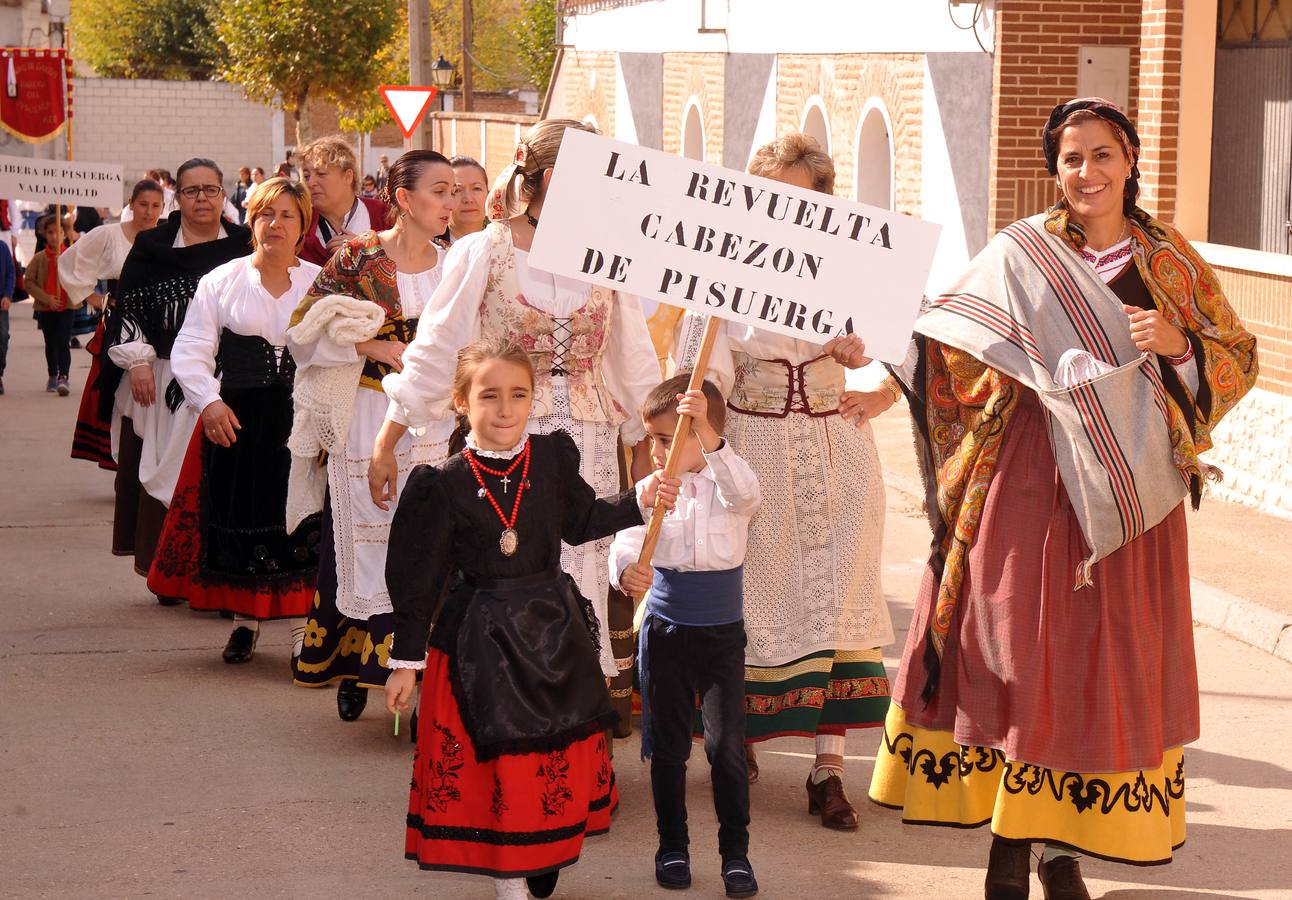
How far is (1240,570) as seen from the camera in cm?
898

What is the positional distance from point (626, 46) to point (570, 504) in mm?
22649

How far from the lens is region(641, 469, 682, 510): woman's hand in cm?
468

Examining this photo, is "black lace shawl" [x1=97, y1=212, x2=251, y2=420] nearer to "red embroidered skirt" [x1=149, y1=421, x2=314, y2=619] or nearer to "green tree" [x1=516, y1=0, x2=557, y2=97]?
"red embroidered skirt" [x1=149, y1=421, x2=314, y2=619]

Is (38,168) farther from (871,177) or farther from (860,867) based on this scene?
(860,867)

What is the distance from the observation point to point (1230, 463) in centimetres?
1106

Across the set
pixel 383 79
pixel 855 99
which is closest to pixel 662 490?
pixel 855 99

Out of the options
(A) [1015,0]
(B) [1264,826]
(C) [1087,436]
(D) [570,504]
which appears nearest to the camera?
(C) [1087,436]

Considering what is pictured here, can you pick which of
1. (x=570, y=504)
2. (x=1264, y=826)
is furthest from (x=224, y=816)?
(x=1264, y=826)

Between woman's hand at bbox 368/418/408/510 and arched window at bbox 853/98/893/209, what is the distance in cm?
1176

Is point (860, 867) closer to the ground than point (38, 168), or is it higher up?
closer to the ground

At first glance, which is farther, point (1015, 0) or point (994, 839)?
point (1015, 0)

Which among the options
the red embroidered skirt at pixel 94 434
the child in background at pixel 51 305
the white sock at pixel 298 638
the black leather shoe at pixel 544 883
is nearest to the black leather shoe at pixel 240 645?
the white sock at pixel 298 638

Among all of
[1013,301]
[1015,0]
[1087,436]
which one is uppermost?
[1015,0]

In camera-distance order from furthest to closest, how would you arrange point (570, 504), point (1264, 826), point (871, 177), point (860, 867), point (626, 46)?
point (626, 46) → point (871, 177) → point (1264, 826) → point (860, 867) → point (570, 504)
